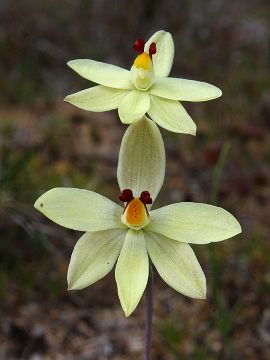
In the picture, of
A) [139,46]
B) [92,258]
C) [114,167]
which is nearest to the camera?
[92,258]

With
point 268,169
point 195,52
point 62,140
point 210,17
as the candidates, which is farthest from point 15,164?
point 210,17

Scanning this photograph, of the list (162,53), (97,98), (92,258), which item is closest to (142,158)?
(97,98)

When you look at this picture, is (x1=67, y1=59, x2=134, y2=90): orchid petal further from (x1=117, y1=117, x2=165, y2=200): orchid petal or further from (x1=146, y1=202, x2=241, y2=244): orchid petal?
(x1=146, y1=202, x2=241, y2=244): orchid petal

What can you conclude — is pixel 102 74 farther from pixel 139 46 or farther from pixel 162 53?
pixel 162 53

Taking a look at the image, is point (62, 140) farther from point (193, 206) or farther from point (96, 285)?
point (193, 206)

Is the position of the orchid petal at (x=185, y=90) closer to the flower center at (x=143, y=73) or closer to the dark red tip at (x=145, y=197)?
the flower center at (x=143, y=73)

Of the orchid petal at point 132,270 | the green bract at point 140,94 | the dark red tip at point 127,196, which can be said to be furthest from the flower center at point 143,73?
the orchid petal at point 132,270
